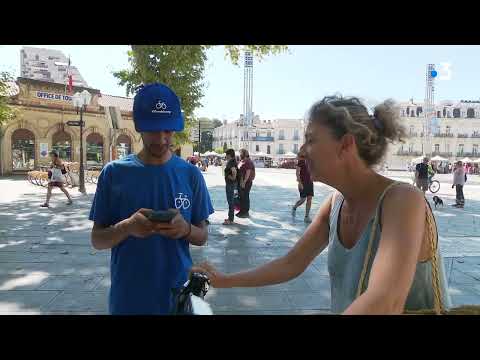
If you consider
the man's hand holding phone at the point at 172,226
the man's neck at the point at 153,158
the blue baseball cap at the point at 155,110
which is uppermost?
the blue baseball cap at the point at 155,110

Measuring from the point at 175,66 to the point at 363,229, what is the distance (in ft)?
47.6

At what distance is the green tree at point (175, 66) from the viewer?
13305 millimetres

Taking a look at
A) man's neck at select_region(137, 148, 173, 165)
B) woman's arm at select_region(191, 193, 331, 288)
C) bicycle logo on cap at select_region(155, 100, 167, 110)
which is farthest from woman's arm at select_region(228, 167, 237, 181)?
woman's arm at select_region(191, 193, 331, 288)

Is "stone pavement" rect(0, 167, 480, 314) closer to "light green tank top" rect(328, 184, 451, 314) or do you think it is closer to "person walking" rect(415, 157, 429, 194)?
"light green tank top" rect(328, 184, 451, 314)

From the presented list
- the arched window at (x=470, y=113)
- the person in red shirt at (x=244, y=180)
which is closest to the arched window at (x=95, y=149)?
the person in red shirt at (x=244, y=180)

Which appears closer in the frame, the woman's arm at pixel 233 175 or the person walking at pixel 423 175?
the woman's arm at pixel 233 175

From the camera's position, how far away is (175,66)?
14703mm

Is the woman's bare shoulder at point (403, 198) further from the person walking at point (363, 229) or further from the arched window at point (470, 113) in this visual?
the arched window at point (470, 113)

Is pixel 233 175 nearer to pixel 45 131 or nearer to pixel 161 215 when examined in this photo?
pixel 161 215

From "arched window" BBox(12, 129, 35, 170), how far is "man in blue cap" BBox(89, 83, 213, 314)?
3094cm

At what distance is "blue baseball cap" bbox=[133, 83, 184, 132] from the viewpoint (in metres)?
1.78

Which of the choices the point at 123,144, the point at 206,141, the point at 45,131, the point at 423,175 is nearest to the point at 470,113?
the point at 206,141

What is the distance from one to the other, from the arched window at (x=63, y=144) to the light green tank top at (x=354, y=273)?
107 feet
